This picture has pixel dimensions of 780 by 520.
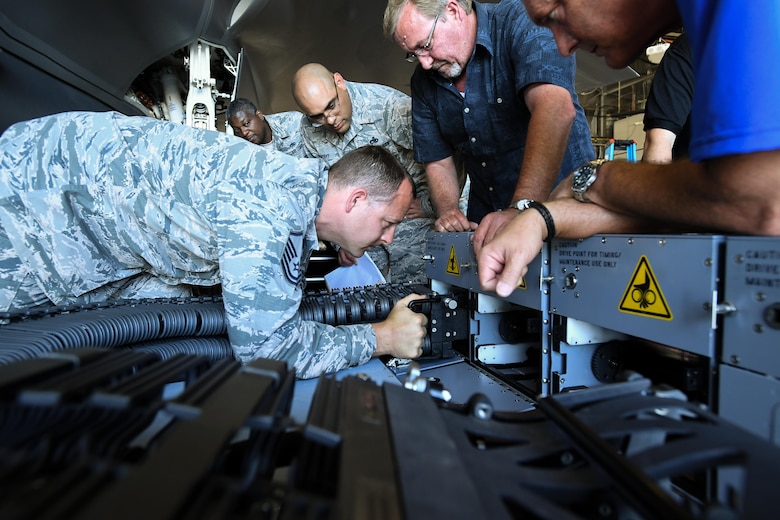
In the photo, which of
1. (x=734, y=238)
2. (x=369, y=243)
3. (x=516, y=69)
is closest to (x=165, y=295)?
(x=369, y=243)

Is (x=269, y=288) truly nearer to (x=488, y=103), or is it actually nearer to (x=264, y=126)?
(x=488, y=103)

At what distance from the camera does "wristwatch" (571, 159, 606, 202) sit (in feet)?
3.46

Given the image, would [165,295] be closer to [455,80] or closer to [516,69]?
[455,80]

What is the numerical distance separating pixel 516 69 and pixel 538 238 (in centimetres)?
121

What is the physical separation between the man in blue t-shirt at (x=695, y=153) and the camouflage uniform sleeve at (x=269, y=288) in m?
0.61

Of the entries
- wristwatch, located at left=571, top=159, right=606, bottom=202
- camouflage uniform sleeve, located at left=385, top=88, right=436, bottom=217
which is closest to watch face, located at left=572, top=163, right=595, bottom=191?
wristwatch, located at left=571, top=159, right=606, bottom=202

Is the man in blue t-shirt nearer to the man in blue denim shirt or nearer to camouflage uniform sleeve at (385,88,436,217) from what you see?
the man in blue denim shirt

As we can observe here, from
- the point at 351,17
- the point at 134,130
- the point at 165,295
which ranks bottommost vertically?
the point at 165,295

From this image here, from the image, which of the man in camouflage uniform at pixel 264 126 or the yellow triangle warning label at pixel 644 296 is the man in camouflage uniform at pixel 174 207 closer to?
the yellow triangle warning label at pixel 644 296

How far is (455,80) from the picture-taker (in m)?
2.21

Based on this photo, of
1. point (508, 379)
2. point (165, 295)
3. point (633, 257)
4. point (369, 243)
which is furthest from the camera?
point (165, 295)

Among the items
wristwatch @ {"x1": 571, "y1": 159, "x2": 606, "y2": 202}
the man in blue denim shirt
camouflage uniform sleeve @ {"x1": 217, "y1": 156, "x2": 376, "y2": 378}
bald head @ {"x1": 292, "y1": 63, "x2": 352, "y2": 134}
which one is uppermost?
bald head @ {"x1": 292, "y1": 63, "x2": 352, "y2": 134}

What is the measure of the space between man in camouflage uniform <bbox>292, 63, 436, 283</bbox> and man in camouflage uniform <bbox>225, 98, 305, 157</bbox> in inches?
8.2

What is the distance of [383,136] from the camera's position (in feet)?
10.8
